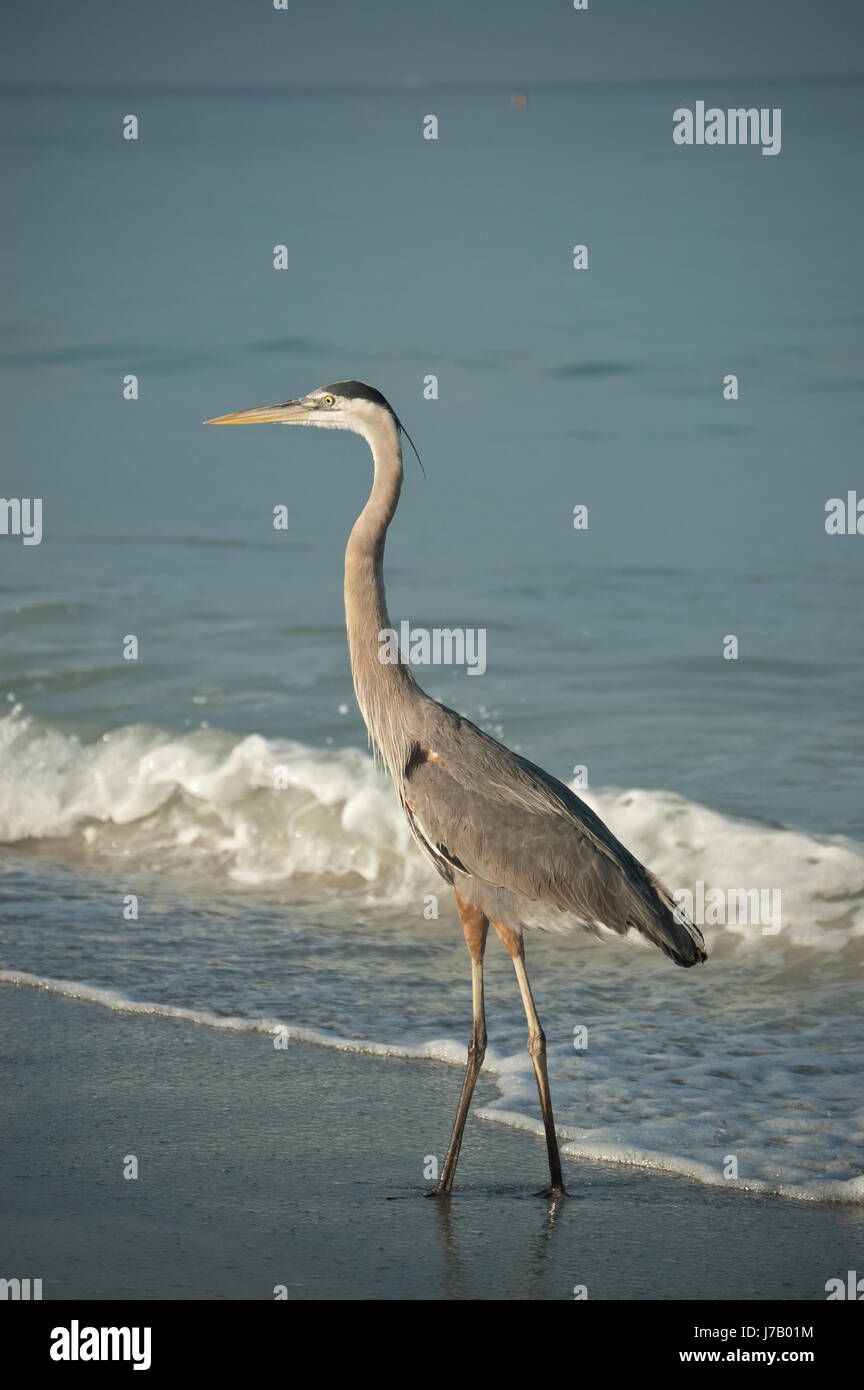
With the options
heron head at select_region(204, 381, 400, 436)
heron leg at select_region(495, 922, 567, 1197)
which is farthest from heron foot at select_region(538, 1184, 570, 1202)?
heron head at select_region(204, 381, 400, 436)

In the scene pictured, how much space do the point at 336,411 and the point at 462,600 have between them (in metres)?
7.46

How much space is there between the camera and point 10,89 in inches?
2013

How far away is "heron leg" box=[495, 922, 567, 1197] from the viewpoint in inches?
176

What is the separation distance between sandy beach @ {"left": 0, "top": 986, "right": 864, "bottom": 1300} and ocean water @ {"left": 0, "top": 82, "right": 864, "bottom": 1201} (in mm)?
303

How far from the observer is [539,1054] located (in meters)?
4.71

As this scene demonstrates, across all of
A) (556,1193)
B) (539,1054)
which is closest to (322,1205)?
(556,1193)

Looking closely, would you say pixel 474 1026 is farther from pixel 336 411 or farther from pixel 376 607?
pixel 336 411

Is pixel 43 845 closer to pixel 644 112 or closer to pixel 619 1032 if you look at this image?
pixel 619 1032

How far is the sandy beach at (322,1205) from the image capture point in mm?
3969

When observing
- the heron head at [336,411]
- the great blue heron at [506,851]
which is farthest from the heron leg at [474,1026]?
the heron head at [336,411]

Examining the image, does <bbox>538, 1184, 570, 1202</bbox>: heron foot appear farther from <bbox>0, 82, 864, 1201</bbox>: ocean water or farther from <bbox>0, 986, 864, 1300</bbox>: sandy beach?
<bbox>0, 82, 864, 1201</bbox>: ocean water

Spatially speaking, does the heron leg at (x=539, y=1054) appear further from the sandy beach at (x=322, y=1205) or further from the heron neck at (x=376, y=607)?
the heron neck at (x=376, y=607)

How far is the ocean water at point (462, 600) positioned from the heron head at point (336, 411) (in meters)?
2.17

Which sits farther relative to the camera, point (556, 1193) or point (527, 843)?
point (527, 843)
